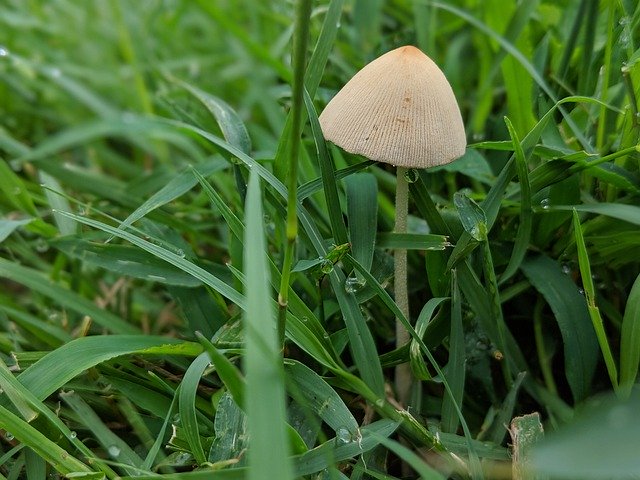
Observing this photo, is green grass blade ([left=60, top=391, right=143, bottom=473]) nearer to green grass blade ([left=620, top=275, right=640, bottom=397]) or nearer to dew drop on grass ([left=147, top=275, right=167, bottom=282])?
dew drop on grass ([left=147, top=275, right=167, bottom=282])

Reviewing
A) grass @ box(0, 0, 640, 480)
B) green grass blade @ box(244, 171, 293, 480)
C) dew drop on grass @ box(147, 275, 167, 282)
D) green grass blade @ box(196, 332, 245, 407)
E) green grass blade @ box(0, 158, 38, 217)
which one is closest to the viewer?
green grass blade @ box(244, 171, 293, 480)

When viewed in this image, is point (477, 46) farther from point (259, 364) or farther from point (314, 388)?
point (259, 364)

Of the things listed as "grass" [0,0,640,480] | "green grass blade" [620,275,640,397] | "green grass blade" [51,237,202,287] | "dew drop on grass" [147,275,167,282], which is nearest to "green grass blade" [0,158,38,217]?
"grass" [0,0,640,480]

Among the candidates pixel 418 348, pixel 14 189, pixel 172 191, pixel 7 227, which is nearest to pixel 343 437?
pixel 418 348

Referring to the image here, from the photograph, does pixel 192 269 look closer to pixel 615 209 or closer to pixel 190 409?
pixel 190 409

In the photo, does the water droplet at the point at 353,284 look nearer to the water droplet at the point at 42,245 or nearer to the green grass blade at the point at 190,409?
the green grass blade at the point at 190,409

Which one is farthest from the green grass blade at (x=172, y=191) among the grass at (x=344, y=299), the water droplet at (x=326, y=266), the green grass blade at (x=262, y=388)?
the green grass blade at (x=262, y=388)
